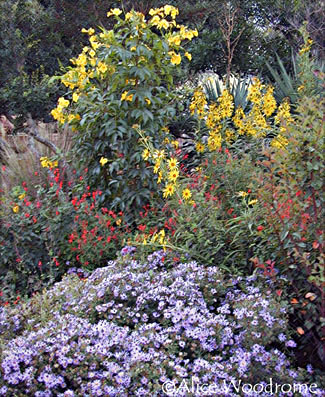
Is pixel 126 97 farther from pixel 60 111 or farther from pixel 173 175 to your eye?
pixel 173 175

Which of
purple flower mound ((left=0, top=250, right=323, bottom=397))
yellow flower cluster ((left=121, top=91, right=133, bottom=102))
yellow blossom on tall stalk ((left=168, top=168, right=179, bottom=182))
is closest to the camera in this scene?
purple flower mound ((left=0, top=250, right=323, bottom=397))

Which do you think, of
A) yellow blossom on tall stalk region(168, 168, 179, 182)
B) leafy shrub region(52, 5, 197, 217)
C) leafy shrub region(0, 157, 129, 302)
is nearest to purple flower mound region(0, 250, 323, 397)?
yellow blossom on tall stalk region(168, 168, 179, 182)

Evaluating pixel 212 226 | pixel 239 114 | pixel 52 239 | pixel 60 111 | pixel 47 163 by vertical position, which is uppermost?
pixel 60 111

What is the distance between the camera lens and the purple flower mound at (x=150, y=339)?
237cm

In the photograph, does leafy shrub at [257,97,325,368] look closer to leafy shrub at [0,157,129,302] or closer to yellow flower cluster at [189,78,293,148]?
leafy shrub at [0,157,129,302]

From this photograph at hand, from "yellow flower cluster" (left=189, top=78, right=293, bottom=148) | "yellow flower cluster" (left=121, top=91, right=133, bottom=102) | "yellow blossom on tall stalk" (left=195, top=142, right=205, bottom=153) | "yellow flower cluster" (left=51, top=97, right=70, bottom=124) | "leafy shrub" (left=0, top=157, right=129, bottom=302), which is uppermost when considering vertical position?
"yellow flower cluster" (left=51, top=97, right=70, bottom=124)

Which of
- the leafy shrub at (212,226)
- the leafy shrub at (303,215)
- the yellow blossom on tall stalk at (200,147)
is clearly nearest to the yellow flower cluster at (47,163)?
the leafy shrub at (212,226)

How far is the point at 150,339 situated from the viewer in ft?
8.48

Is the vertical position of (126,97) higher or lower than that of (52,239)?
higher

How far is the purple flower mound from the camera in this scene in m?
2.37

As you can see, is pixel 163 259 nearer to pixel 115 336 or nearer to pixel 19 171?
pixel 115 336

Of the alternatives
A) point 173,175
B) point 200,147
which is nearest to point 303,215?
point 173,175

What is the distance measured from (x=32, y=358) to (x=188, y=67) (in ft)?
21.9

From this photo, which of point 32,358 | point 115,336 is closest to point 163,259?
point 115,336
